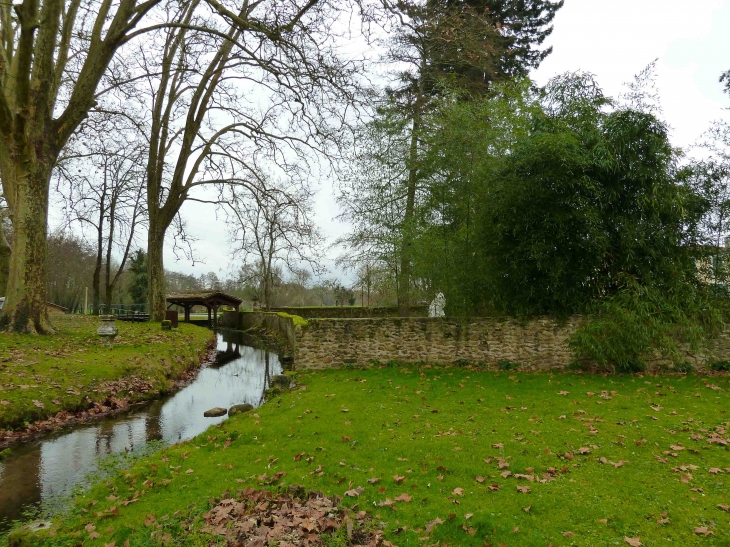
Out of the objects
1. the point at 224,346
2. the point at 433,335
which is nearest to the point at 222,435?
the point at 433,335

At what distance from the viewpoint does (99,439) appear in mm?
7211

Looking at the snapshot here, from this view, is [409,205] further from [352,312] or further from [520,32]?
[352,312]

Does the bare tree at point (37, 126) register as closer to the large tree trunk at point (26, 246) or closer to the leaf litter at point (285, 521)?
the large tree trunk at point (26, 246)

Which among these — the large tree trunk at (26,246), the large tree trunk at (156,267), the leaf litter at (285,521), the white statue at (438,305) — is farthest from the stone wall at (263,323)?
the leaf litter at (285,521)

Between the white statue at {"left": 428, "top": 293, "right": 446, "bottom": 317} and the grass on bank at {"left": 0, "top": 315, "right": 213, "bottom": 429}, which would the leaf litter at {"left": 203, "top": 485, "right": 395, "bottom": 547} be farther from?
the white statue at {"left": 428, "top": 293, "right": 446, "bottom": 317}

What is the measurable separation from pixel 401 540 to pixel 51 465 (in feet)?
16.3

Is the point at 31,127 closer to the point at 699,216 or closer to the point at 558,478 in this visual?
the point at 558,478

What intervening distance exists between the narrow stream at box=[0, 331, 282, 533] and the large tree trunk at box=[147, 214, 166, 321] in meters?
7.62

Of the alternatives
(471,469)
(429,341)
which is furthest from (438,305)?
(471,469)

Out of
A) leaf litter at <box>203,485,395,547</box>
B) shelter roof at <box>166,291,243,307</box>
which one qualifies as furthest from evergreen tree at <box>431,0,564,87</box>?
shelter roof at <box>166,291,243,307</box>

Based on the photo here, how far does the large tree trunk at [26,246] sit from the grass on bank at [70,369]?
0.65 metres

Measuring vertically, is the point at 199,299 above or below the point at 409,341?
above

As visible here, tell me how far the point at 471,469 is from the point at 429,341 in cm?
682

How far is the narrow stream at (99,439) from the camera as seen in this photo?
527 cm
